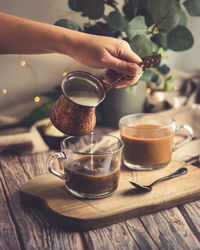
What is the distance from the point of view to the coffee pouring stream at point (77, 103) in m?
0.99

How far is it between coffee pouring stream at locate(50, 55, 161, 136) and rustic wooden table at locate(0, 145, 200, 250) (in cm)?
27

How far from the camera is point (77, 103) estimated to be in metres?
0.97

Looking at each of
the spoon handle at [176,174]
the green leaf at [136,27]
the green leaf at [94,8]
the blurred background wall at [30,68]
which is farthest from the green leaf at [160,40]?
the spoon handle at [176,174]

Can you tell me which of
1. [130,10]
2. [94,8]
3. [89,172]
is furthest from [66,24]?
[89,172]

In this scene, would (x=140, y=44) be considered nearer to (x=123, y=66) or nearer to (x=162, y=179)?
(x=123, y=66)

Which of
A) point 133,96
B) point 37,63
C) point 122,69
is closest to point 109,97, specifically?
point 133,96

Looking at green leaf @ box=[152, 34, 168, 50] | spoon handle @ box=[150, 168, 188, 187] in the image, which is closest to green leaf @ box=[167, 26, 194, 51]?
green leaf @ box=[152, 34, 168, 50]

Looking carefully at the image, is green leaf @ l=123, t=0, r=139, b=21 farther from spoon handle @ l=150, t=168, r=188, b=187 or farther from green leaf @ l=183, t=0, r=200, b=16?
spoon handle @ l=150, t=168, r=188, b=187

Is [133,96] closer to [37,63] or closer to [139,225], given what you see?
[37,63]

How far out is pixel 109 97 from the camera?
1.73 meters

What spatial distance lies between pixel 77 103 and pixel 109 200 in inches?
12.0

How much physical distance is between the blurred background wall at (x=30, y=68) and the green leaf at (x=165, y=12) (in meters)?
0.46

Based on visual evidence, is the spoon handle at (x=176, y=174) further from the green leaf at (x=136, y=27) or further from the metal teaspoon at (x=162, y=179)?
the green leaf at (x=136, y=27)

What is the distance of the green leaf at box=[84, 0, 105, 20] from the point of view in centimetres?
145
